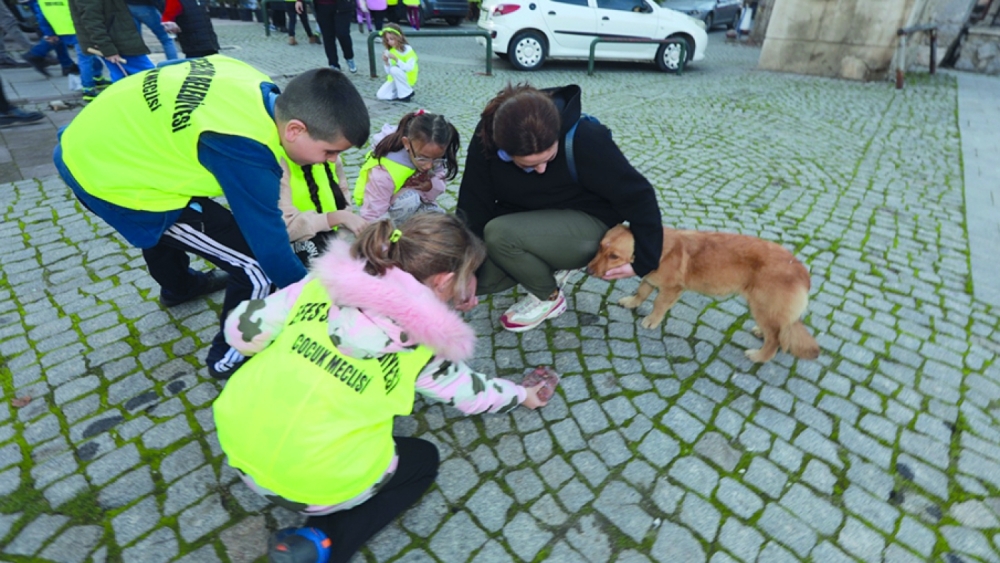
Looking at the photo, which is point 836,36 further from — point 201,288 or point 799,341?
point 201,288

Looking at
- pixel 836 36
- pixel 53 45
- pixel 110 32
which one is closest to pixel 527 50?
pixel 836 36

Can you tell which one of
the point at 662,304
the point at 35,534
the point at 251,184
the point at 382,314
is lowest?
the point at 35,534

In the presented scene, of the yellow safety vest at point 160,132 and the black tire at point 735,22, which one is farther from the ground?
the black tire at point 735,22

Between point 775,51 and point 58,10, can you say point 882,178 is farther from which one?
point 58,10

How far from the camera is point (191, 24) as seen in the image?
6695mm

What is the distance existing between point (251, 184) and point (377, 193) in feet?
A: 4.19

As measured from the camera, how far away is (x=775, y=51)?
11.9 meters

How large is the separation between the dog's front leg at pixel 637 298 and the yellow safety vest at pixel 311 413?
2.05 meters

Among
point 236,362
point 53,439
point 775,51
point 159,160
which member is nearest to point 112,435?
point 53,439

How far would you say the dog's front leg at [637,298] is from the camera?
11.1 feet

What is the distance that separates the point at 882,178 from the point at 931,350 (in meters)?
Result: 3.46

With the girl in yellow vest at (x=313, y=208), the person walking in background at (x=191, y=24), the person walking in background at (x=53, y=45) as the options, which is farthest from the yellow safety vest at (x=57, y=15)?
the girl in yellow vest at (x=313, y=208)

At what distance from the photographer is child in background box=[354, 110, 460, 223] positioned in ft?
10.5

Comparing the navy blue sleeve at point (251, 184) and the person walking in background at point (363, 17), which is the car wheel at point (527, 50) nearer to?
the person walking in background at point (363, 17)
